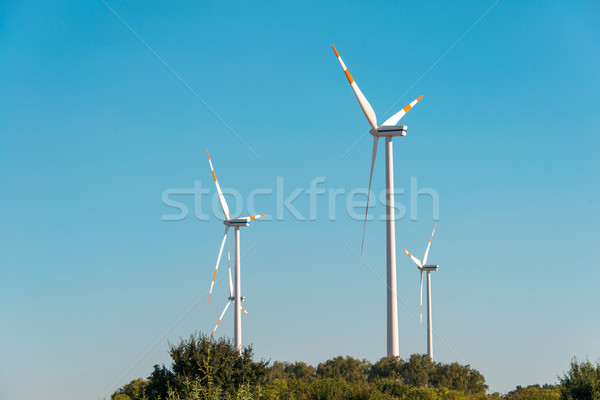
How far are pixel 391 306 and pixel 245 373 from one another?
32975 mm

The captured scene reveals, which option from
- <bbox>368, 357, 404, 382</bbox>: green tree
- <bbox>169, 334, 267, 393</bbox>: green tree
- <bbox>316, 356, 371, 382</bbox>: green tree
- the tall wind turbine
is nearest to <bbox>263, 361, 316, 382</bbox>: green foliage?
<bbox>316, 356, 371, 382</bbox>: green tree

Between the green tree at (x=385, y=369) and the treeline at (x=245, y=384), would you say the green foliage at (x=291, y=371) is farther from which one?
the treeline at (x=245, y=384)

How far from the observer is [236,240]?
13112cm

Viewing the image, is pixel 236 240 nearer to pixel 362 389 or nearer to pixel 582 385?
pixel 362 389

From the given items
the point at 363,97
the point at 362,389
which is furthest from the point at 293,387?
the point at 363,97

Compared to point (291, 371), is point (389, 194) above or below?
above

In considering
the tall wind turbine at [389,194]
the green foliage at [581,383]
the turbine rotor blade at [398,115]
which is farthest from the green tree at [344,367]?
the green foliage at [581,383]

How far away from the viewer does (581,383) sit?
6309cm

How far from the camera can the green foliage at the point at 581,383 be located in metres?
61.8

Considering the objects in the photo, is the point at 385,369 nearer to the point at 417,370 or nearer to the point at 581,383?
the point at 417,370

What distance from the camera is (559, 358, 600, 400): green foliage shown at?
61750 millimetres

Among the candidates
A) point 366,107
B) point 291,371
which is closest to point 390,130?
point 366,107

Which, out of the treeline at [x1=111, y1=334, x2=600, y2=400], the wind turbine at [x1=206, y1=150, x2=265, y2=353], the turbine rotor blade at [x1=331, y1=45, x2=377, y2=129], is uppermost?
the turbine rotor blade at [x1=331, y1=45, x2=377, y2=129]

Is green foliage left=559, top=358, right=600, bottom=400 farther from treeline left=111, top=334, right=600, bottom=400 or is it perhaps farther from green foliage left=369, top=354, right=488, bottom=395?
green foliage left=369, top=354, right=488, bottom=395
